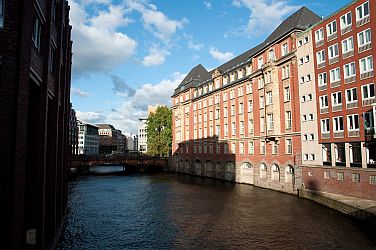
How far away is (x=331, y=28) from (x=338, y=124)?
1125 centimetres

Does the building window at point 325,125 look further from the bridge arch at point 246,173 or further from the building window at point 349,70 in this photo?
the bridge arch at point 246,173

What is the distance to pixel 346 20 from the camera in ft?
101

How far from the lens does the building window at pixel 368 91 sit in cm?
2749

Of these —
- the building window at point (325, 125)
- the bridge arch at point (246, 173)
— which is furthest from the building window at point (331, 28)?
the bridge arch at point (246, 173)

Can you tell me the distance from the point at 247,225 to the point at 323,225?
242 inches

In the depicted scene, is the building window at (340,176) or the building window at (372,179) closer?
the building window at (372,179)

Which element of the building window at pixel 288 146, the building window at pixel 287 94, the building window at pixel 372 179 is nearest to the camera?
the building window at pixel 372 179

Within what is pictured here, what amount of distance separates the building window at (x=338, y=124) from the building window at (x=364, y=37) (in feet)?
26.0

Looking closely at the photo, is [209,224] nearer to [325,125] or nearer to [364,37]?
[325,125]

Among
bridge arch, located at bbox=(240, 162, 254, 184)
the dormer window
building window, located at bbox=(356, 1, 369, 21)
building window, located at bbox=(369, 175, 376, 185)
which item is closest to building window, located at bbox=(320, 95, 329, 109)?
building window, located at bbox=(356, 1, 369, 21)

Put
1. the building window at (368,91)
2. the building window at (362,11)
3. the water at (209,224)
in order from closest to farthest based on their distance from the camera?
the water at (209,224) → the building window at (368,91) → the building window at (362,11)

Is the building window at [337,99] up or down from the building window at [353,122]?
up

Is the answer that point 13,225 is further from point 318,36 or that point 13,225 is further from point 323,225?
point 318,36

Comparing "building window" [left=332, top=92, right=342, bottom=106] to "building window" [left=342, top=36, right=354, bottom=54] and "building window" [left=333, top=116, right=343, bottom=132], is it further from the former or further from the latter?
"building window" [left=342, top=36, right=354, bottom=54]
